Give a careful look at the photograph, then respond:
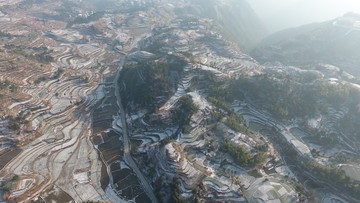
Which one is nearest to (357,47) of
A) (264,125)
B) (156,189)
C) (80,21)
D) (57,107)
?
(264,125)

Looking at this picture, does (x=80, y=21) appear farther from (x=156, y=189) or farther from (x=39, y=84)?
(x=156, y=189)

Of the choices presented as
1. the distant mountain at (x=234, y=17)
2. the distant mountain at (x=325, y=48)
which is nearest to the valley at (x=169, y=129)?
the distant mountain at (x=325, y=48)

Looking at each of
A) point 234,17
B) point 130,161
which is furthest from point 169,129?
point 234,17

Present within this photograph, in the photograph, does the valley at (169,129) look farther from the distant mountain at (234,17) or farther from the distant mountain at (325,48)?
the distant mountain at (234,17)

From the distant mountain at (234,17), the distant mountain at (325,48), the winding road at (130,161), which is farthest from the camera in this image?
the distant mountain at (234,17)

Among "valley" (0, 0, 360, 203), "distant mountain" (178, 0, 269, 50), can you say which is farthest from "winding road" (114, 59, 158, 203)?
"distant mountain" (178, 0, 269, 50)

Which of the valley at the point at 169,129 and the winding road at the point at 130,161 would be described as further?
the winding road at the point at 130,161

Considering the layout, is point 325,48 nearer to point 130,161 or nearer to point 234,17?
point 234,17
